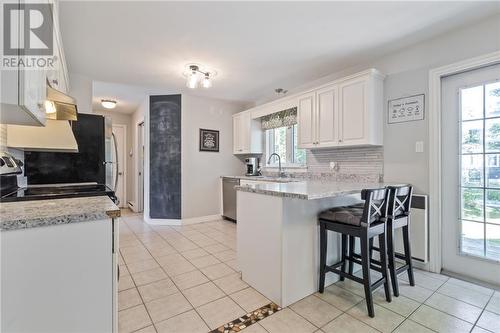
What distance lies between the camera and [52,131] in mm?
2049

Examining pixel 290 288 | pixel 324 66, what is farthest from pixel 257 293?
pixel 324 66

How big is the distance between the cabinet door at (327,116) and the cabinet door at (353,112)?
8cm

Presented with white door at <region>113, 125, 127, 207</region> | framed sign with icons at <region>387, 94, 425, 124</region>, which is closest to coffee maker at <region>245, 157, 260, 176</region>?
framed sign with icons at <region>387, 94, 425, 124</region>

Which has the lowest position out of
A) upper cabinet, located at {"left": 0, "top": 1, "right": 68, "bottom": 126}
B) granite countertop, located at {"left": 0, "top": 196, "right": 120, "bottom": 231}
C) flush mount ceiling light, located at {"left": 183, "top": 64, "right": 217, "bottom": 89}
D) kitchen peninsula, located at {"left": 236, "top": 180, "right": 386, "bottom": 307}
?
kitchen peninsula, located at {"left": 236, "top": 180, "right": 386, "bottom": 307}

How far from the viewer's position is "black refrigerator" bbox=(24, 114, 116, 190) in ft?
8.43

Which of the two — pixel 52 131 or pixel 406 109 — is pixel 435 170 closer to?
pixel 406 109

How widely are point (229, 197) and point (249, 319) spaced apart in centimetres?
290

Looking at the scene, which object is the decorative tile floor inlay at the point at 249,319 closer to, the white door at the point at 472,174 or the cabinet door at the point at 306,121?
the white door at the point at 472,174

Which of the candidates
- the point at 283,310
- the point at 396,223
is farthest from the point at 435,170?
the point at 283,310

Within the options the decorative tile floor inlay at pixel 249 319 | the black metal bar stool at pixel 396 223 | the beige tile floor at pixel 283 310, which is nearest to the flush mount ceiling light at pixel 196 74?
the beige tile floor at pixel 283 310

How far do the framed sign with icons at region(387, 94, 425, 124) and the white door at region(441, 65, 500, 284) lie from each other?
20 cm

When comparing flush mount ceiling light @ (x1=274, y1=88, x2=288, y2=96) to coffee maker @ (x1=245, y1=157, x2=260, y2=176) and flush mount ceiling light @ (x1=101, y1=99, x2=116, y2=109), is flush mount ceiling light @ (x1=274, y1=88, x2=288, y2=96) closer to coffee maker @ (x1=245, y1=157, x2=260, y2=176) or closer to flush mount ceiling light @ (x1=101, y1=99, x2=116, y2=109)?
coffee maker @ (x1=245, y1=157, x2=260, y2=176)

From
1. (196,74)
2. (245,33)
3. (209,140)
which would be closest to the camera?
(245,33)

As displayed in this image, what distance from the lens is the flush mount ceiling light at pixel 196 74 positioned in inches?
123
